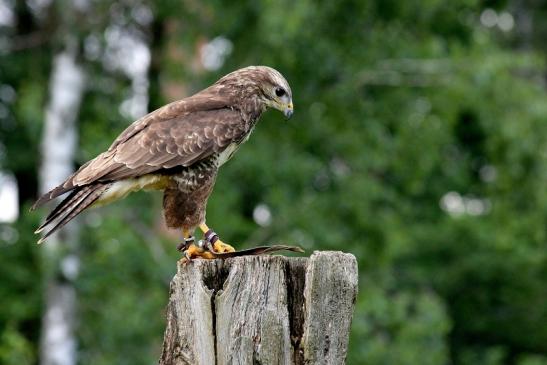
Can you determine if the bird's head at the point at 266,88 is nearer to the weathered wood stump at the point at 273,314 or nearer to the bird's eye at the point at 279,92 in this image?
the bird's eye at the point at 279,92

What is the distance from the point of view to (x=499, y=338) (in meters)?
22.4

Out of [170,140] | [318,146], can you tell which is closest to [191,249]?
[170,140]

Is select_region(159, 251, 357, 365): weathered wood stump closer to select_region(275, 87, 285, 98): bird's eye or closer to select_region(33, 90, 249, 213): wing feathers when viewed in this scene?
select_region(33, 90, 249, 213): wing feathers

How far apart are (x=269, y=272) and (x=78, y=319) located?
29.2 feet

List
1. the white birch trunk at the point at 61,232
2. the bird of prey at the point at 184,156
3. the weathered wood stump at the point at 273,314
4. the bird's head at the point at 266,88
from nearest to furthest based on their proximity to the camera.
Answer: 1. the weathered wood stump at the point at 273,314
2. the bird of prey at the point at 184,156
3. the bird's head at the point at 266,88
4. the white birch trunk at the point at 61,232

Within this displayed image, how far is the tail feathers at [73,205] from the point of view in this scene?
6.20m

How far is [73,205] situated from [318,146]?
8.00 m

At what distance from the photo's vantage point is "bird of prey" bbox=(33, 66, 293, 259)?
6426mm

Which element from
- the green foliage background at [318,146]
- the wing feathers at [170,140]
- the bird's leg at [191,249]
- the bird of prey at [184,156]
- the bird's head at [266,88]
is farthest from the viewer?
the green foliage background at [318,146]

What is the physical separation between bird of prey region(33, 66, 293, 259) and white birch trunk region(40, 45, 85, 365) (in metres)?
5.84

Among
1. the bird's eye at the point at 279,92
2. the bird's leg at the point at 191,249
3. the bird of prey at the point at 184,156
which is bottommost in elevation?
the bird's leg at the point at 191,249

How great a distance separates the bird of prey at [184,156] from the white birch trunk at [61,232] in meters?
5.84

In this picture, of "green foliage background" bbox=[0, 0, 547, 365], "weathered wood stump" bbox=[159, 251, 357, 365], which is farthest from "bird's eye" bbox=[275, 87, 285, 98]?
"green foliage background" bbox=[0, 0, 547, 365]

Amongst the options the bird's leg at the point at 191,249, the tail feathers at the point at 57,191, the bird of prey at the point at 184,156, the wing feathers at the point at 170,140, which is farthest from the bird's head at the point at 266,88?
the tail feathers at the point at 57,191
